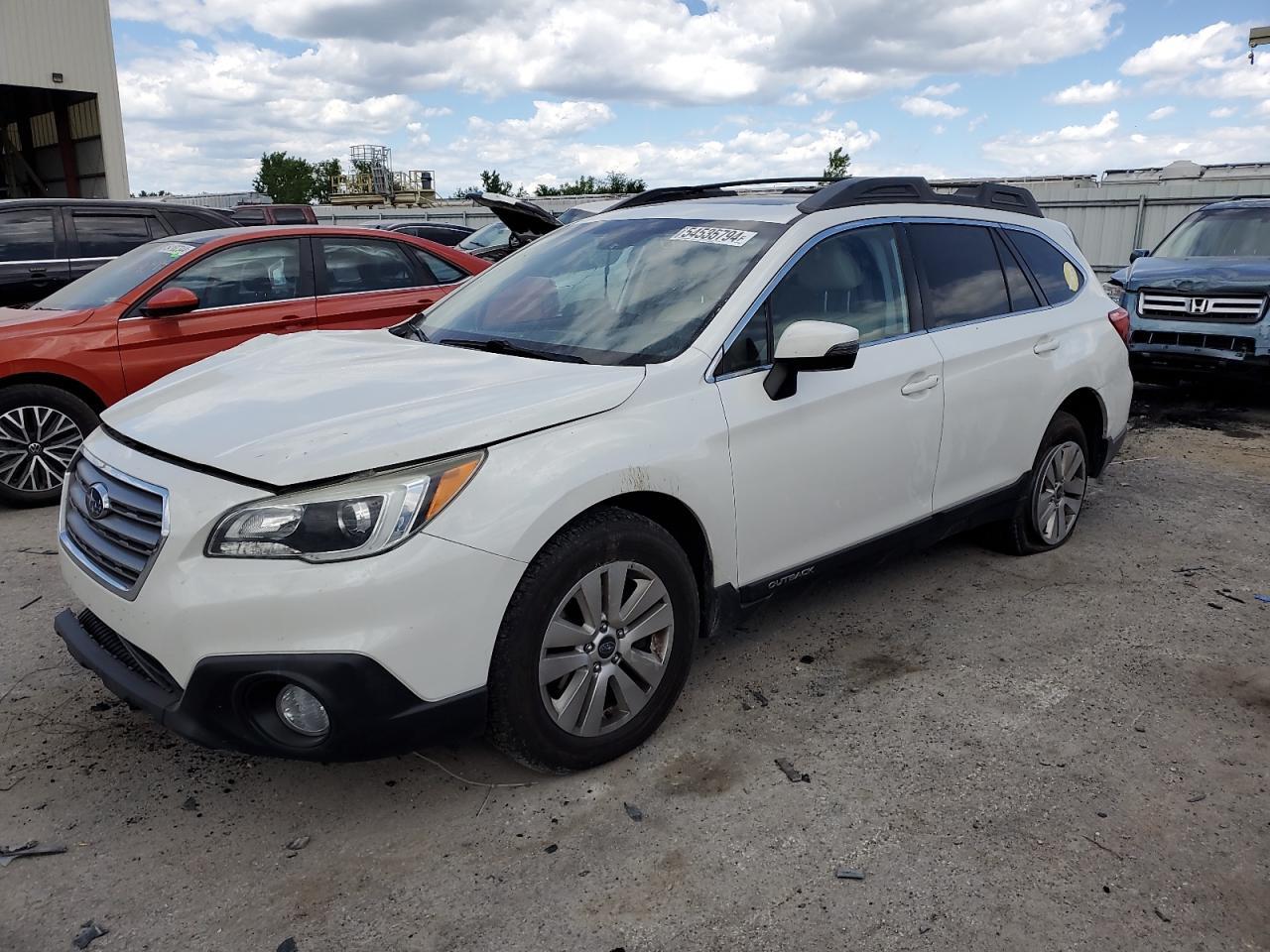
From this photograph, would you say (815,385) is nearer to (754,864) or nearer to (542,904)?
(754,864)

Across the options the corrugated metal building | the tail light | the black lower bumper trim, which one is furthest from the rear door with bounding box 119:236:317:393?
the corrugated metal building

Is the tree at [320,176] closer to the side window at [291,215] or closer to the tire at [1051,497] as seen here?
the side window at [291,215]

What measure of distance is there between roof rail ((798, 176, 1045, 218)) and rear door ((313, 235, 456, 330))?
365 cm

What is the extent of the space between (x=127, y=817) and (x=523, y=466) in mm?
1517

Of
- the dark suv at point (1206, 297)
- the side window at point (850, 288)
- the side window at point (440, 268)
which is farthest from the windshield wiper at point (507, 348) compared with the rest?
the dark suv at point (1206, 297)

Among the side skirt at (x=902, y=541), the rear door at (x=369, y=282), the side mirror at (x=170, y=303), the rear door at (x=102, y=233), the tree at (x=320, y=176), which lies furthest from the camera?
the tree at (x=320, y=176)

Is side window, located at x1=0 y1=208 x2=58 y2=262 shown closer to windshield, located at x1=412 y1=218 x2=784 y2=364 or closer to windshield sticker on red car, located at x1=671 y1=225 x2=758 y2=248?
windshield, located at x1=412 y1=218 x2=784 y2=364

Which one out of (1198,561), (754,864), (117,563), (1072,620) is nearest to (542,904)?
(754,864)

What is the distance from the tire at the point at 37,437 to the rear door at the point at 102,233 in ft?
8.83

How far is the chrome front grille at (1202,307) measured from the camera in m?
8.33

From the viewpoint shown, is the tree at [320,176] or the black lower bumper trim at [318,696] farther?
the tree at [320,176]

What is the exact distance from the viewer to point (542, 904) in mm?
2461

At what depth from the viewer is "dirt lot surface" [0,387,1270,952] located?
7.88 ft

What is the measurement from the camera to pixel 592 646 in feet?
9.39
